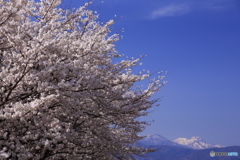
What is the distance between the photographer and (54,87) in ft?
17.8

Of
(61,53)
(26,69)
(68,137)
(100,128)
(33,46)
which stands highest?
(61,53)

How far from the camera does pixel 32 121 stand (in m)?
6.27

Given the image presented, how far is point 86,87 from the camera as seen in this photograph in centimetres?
711

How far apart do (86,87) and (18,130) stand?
209 centimetres

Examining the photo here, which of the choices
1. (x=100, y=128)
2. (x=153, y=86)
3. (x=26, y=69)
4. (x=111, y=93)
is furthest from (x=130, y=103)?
(x=26, y=69)

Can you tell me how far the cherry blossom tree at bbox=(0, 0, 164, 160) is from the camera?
5.49m

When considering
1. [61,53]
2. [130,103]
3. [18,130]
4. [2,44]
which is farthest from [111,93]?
[2,44]

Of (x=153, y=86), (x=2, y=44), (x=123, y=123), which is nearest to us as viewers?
(x=2, y=44)

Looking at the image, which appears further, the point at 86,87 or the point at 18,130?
the point at 86,87

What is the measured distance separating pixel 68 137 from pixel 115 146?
279 cm

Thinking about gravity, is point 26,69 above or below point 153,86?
below

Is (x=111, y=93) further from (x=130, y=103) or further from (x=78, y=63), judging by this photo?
(x=78, y=63)

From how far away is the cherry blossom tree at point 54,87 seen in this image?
5.49 m

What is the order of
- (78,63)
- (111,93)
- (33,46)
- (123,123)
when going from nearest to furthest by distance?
1. (33,46)
2. (78,63)
3. (111,93)
4. (123,123)
